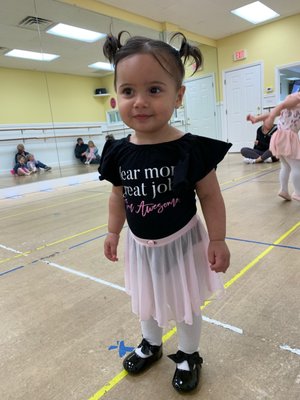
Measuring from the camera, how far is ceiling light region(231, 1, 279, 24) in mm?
7045

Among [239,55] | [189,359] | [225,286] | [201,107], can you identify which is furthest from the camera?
[201,107]

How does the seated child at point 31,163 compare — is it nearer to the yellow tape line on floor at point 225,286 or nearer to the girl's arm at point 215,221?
the yellow tape line on floor at point 225,286

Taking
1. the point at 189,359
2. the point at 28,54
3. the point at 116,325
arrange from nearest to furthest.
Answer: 1. the point at 189,359
2. the point at 116,325
3. the point at 28,54

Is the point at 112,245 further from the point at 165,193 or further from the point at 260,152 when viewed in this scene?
the point at 260,152

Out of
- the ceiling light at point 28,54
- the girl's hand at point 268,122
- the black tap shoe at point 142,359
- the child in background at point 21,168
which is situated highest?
the ceiling light at point 28,54

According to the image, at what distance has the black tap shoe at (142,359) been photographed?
1065 millimetres

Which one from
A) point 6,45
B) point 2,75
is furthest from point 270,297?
point 2,75

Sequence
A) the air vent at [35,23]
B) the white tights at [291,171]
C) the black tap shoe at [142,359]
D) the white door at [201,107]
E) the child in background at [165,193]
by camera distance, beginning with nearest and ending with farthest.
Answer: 1. the child in background at [165,193]
2. the black tap shoe at [142,359]
3. the white tights at [291,171]
4. the air vent at [35,23]
5. the white door at [201,107]

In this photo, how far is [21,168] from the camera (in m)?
7.14

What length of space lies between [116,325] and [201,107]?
9.23 m

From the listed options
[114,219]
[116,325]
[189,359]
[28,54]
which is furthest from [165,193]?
[28,54]

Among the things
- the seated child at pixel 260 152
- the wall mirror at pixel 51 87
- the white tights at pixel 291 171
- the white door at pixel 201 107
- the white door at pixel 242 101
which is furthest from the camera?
the white door at pixel 201 107

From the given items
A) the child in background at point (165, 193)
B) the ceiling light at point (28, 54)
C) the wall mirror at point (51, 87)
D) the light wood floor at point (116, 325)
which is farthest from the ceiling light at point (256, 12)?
the child in background at point (165, 193)

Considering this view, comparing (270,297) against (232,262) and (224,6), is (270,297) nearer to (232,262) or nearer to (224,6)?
(232,262)
